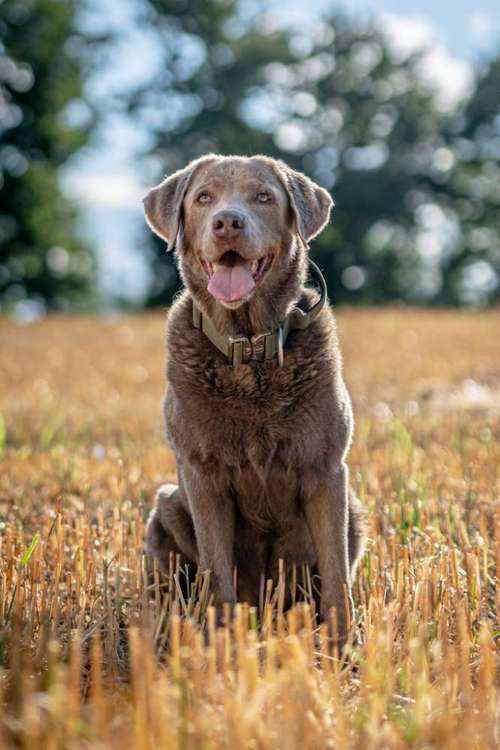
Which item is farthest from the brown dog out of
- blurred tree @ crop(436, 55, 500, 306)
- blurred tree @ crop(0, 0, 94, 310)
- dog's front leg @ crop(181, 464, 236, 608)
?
blurred tree @ crop(436, 55, 500, 306)

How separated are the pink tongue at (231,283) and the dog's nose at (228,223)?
0.15 meters

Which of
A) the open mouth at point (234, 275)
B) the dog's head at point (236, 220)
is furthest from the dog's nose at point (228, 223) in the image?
the open mouth at point (234, 275)

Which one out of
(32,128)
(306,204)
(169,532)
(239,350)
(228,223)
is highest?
(32,128)

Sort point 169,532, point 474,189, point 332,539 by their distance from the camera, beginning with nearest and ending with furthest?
1. point 332,539
2. point 169,532
3. point 474,189

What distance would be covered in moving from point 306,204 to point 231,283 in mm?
599

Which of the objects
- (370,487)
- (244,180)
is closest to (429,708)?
(244,180)

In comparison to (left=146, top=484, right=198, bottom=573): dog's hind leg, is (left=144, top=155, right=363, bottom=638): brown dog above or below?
above

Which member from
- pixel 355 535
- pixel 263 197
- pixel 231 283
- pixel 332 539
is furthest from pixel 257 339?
pixel 355 535

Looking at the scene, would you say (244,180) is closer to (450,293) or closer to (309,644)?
(309,644)

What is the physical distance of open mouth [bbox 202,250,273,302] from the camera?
140 inches

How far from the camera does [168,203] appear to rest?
13.3 ft

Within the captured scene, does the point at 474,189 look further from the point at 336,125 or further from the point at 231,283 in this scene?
the point at 231,283

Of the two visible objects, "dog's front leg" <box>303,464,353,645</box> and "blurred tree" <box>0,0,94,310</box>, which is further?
"blurred tree" <box>0,0,94,310</box>

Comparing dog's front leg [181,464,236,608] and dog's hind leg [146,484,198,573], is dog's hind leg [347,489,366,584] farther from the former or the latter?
dog's hind leg [146,484,198,573]
